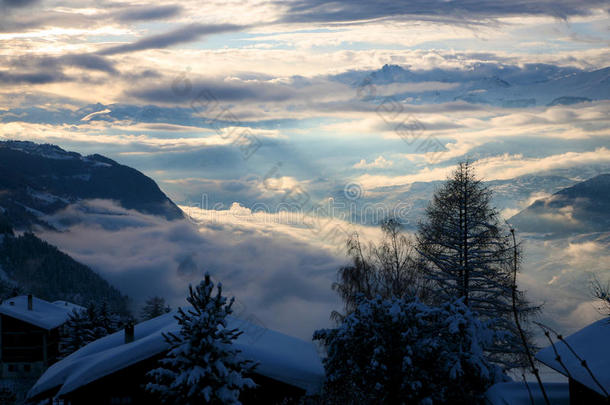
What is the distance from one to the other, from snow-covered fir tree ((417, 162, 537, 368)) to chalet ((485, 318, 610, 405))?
668 centimetres

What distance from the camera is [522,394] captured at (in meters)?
15.2

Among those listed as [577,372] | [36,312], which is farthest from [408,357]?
[36,312]

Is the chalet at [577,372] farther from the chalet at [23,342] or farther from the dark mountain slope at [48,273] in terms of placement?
the dark mountain slope at [48,273]

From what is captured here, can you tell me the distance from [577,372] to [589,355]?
1.06 m

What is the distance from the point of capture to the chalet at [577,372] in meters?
11.2

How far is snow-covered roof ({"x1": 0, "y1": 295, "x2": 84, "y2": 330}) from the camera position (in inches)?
1676

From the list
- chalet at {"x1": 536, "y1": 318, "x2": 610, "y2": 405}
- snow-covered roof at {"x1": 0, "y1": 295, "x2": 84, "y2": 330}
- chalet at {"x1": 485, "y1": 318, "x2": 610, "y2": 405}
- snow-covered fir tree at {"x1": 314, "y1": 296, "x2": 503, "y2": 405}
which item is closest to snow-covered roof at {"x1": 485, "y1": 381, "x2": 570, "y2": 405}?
chalet at {"x1": 485, "y1": 318, "x2": 610, "y2": 405}

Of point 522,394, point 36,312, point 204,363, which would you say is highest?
point 36,312

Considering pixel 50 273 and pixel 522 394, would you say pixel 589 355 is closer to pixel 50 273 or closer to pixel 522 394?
pixel 522 394

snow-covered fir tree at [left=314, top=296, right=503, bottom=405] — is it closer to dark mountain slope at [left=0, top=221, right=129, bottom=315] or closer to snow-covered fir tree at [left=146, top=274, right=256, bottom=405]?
snow-covered fir tree at [left=146, top=274, right=256, bottom=405]

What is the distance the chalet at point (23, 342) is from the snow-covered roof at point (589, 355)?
40.3 metres

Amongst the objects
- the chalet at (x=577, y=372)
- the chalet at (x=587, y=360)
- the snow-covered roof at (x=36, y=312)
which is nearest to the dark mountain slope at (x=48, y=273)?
the snow-covered roof at (x=36, y=312)

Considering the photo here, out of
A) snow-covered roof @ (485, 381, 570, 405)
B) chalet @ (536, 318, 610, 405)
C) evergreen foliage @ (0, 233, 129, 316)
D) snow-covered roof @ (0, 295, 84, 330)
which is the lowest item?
snow-covered roof @ (485, 381, 570, 405)

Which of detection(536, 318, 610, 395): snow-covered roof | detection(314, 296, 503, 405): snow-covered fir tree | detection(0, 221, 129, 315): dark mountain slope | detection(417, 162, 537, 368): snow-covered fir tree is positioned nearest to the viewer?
detection(536, 318, 610, 395): snow-covered roof
